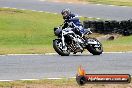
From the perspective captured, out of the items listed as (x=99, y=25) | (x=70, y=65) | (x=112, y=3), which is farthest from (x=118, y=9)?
(x=70, y=65)

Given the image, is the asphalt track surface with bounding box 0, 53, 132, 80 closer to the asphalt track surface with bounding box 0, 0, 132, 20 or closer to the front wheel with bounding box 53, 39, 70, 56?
the front wheel with bounding box 53, 39, 70, 56

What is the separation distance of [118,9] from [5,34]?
14.5 metres

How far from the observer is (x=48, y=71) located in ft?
44.1

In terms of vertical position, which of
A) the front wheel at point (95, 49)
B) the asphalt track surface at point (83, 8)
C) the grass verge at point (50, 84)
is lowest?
the asphalt track surface at point (83, 8)

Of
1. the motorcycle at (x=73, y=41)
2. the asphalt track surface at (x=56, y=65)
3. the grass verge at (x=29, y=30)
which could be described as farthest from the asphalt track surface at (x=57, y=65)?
the grass verge at (x=29, y=30)

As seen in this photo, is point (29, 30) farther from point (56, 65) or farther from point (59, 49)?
point (56, 65)

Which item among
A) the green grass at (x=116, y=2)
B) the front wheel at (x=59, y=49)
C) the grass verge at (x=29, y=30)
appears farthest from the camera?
the green grass at (x=116, y=2)

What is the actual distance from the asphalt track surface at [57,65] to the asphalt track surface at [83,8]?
63.8 feet

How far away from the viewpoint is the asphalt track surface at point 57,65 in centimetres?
1299

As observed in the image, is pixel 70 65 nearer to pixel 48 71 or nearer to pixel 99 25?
pixel 48 71

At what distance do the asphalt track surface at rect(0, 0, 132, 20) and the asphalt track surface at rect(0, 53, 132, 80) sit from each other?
19.5 metres

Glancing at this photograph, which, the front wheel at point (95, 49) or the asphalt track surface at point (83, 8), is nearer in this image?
the front wheel at point (95, 49)

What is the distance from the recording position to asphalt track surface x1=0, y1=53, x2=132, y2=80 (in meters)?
13.0

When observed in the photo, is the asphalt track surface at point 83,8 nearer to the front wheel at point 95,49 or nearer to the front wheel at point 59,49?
the front wheel at point 95,49
